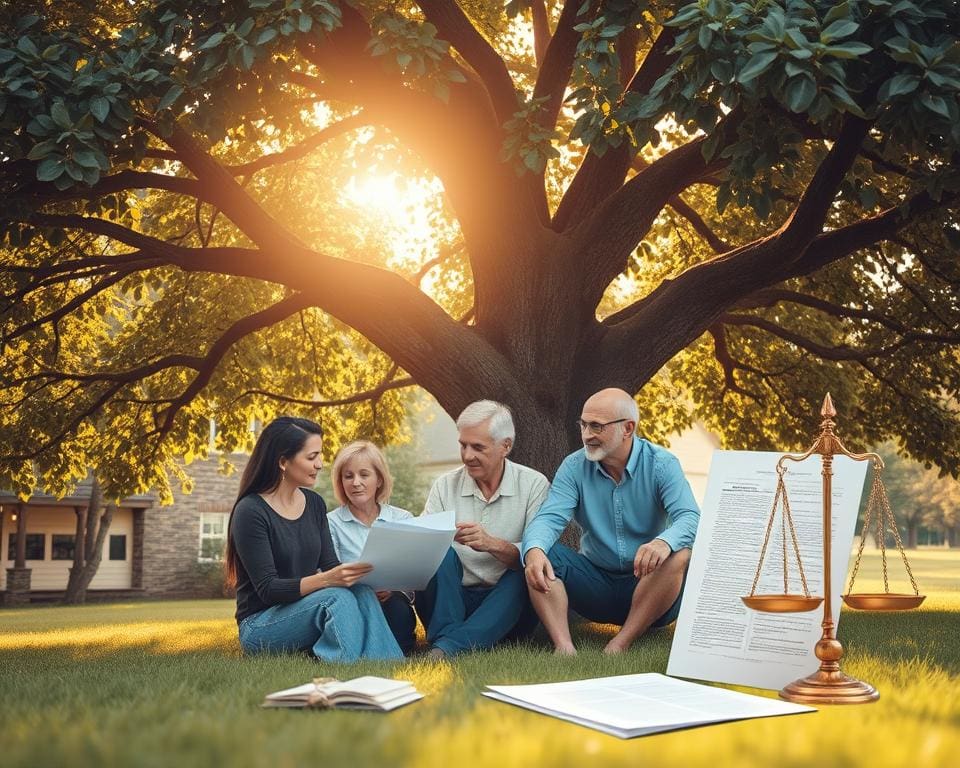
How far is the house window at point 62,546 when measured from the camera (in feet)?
101

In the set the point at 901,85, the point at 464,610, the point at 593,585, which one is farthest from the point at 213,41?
the point at 593,585

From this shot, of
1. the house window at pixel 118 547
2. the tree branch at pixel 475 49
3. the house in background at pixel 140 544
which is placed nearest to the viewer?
the tree branch at pixel 475 49

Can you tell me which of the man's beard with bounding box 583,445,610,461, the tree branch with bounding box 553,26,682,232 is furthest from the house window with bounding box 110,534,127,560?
the man's beard with bounding box 583,445,610,461

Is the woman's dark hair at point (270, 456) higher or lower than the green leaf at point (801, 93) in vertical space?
lower

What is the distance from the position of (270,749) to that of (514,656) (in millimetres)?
2801

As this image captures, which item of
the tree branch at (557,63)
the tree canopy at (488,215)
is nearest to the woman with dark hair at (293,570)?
the tree canopy at (488,215)

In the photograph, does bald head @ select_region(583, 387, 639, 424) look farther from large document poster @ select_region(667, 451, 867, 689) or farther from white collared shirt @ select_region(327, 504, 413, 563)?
white collared shirt @ select_region(327, 504, 413, 563)

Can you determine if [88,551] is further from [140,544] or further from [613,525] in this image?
[613,525]

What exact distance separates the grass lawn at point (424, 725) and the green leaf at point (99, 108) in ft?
10.5

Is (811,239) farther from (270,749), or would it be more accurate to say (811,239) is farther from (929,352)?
(270,749)

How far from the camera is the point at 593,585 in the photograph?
6.34m

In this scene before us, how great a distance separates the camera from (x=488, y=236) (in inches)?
368

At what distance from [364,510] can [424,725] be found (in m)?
3.49

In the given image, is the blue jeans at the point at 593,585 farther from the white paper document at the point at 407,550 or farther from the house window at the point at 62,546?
the house window at the point at 62,546
